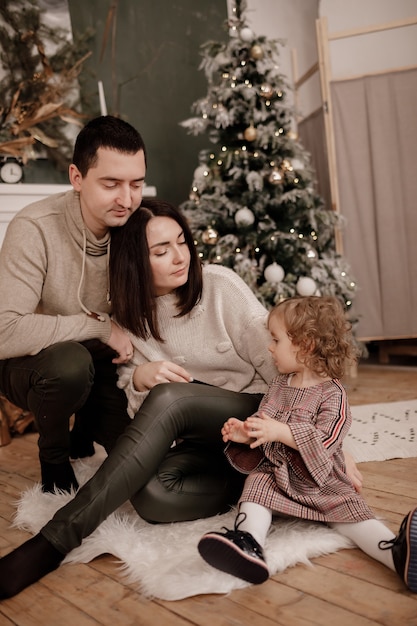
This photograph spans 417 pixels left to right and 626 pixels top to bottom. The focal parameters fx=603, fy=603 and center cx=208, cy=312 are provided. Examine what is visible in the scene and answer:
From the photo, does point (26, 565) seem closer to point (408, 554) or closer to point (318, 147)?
point (408, 554)

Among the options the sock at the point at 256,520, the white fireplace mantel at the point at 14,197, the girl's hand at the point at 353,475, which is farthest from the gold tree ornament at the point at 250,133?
the sock at the point at 256,520

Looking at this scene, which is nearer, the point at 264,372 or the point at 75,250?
the point at 264,372

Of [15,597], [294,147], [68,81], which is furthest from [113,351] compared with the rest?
[68,81]

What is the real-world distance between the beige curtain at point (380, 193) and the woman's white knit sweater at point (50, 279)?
2.21m

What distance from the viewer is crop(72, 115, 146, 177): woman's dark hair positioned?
5.92ft

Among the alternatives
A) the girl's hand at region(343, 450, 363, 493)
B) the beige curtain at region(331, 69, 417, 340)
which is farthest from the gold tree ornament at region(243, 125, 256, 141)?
the girl's hand at region(343, 450, 363, 493)

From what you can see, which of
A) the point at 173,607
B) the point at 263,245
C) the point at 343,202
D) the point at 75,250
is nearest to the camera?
the point at 173,607

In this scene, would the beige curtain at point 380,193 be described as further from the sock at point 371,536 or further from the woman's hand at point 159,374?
the sock at point 371,536

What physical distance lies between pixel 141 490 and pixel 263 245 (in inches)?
81.8

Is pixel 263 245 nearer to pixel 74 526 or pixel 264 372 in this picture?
pixel 264 372

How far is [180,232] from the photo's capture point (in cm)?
182

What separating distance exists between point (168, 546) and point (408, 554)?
0.58 m

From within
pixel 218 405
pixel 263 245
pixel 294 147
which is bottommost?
pixel 218 405

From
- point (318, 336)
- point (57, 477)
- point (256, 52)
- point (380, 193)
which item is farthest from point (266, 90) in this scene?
point (57, 477)
